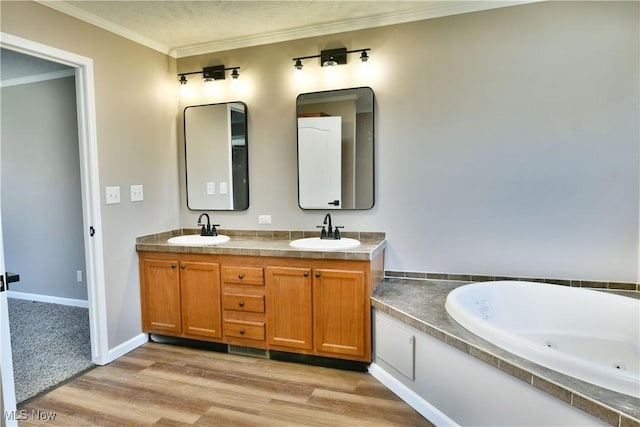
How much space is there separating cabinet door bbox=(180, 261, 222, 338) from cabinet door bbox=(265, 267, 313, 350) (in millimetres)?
441

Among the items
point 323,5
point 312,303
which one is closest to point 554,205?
point 312,303

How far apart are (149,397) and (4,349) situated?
84cm

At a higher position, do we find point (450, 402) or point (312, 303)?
point (312, 303)

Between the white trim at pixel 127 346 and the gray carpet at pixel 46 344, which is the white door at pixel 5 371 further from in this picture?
the white trim at pixel 127 346

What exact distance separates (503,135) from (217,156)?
7.71 ft

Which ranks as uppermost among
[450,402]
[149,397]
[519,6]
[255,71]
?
[519,6]

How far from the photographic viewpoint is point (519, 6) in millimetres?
2564

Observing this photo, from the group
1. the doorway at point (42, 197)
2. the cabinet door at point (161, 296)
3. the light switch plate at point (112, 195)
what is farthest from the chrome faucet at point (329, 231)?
the doorway at point (42, 197)

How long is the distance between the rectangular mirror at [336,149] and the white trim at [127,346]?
1741 millimetres

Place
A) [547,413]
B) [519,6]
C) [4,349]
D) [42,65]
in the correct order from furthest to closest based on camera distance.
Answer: [42,65]
[519,6]
[4,349]
[547,413]

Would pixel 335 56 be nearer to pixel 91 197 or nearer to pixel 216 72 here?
pixel 216 72

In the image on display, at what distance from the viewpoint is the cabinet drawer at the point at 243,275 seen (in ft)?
9.07

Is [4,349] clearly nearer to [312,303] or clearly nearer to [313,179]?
[312,303]

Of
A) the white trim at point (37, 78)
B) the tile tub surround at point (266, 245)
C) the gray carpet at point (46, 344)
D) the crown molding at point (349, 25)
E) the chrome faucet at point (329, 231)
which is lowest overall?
the gray carpet at point (46, 344)
